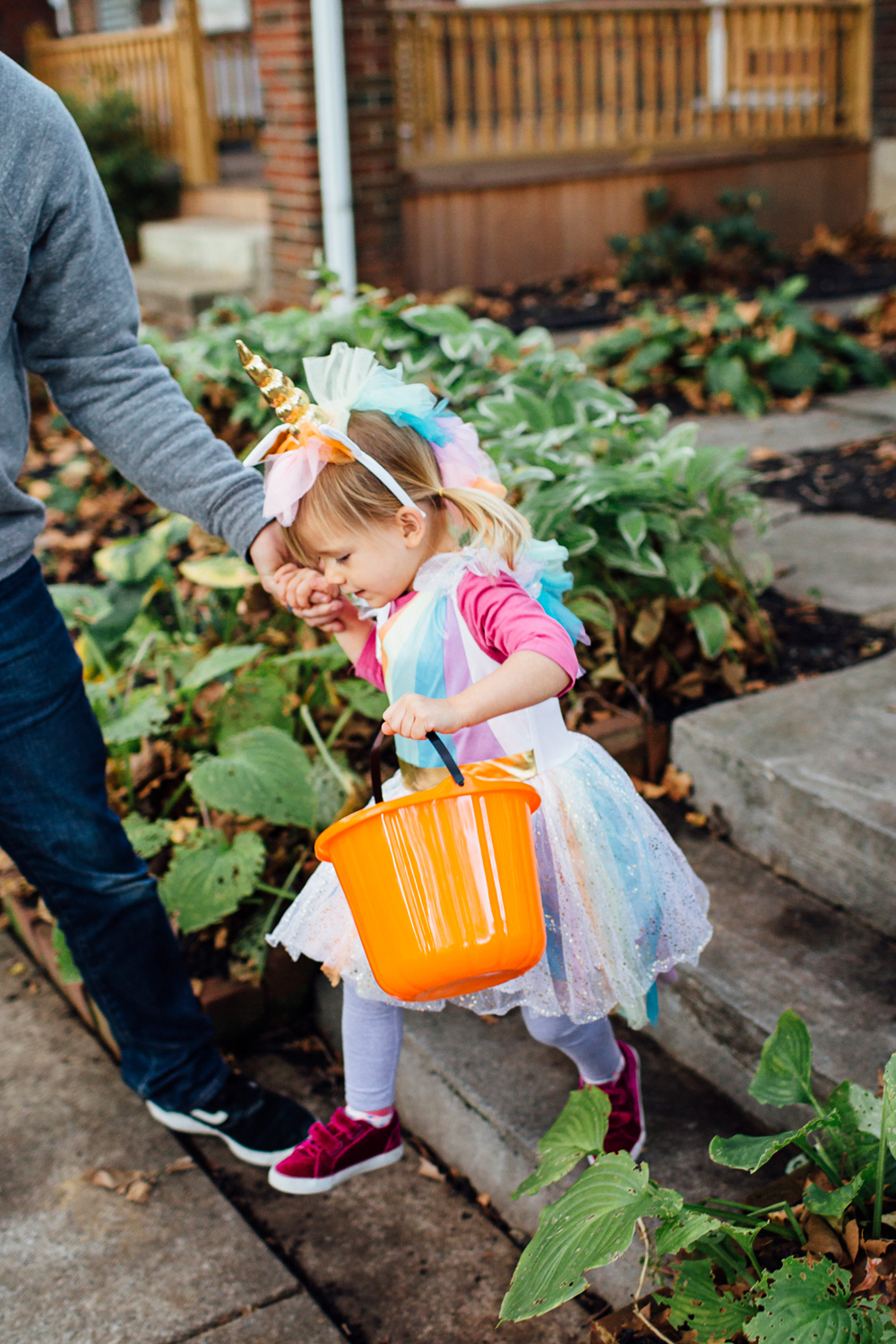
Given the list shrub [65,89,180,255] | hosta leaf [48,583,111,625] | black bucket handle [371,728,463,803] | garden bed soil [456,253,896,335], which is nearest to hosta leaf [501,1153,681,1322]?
black bucket handle [371,728,463,803]

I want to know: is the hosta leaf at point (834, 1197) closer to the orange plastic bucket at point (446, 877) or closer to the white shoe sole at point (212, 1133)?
the orange plastic bucket at point (446, 877)

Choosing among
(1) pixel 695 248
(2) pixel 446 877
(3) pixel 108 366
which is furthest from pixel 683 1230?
(1) pixel 695 248

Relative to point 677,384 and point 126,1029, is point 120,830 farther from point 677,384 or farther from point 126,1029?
point 677,384

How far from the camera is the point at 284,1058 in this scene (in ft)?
7.91

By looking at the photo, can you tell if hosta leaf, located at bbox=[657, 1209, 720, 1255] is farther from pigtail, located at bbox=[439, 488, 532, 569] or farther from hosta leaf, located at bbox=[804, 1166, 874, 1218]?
pigtail, located at bbox=[439, 488, 532, 569]

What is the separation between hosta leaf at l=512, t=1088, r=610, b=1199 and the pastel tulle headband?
82cm

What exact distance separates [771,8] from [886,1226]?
10479mm

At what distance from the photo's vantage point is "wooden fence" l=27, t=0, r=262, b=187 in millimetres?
9500

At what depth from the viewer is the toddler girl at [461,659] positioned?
1.53 metres

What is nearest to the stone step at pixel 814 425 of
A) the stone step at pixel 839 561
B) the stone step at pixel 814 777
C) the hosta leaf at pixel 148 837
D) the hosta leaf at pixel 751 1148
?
the stone step at pixel 839 561

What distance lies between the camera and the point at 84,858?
1.90 m

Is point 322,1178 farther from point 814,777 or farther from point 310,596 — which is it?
point 814,777

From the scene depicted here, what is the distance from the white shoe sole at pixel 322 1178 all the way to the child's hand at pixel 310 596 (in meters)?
0.88

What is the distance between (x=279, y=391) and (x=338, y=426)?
0.09 metres
